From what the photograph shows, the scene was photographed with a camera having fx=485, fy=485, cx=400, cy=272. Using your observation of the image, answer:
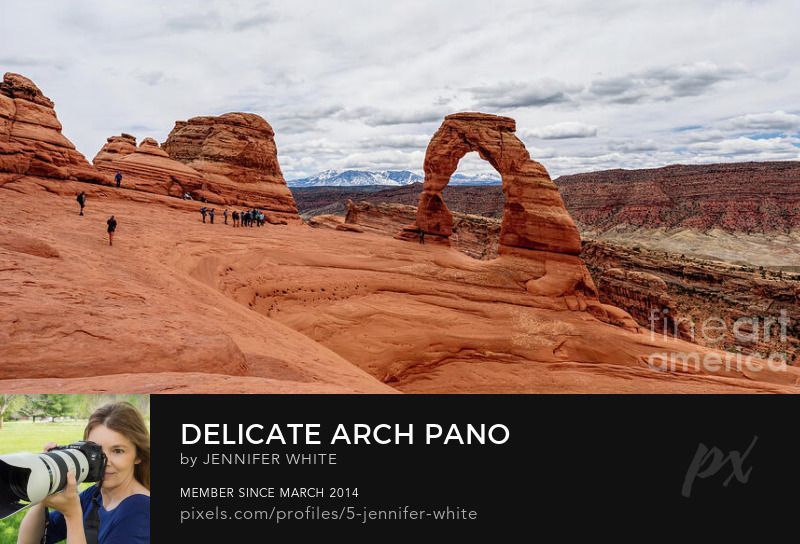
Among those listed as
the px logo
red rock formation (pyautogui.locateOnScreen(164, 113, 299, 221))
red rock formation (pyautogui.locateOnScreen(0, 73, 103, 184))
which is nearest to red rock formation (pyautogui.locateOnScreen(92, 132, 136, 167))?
red rock formation (pyautogui.locateOnScreen(164, 113, 299, 221))

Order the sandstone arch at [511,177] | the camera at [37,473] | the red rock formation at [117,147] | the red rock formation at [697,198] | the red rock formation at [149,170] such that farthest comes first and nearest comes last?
the red rock formation at [697,198] < the red rock formation at [117,147] < the red rock formation at [149,170] < the sandstone arch at [511,177] < the camera at [37,473]

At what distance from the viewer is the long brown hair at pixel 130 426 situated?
3.62 meters

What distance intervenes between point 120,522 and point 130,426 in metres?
0.66

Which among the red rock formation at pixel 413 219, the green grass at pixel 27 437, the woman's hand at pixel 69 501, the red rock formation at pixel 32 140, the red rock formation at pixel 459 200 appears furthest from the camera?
the red rock formation at pixel 459 200

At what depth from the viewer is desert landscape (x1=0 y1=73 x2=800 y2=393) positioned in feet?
23.8

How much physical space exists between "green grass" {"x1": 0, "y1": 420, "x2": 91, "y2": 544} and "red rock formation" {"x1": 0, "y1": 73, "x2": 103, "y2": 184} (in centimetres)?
2705

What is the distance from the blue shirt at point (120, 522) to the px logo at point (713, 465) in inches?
163

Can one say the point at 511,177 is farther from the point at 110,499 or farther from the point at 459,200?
the point at 459,200

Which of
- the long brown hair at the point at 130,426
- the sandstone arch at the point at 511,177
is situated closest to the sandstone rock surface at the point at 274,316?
the sandstone arch at the point at 511,177

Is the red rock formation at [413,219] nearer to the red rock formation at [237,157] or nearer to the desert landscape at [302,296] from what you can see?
the red rock formation at [237,157]

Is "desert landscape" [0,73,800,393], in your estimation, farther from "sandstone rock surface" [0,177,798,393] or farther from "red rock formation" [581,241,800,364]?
"red rock formation" [581,241,800,364]

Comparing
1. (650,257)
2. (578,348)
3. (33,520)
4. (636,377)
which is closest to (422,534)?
(33,520)

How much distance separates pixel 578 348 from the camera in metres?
20.1

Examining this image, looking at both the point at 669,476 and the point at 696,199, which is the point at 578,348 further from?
the point at 696,199
